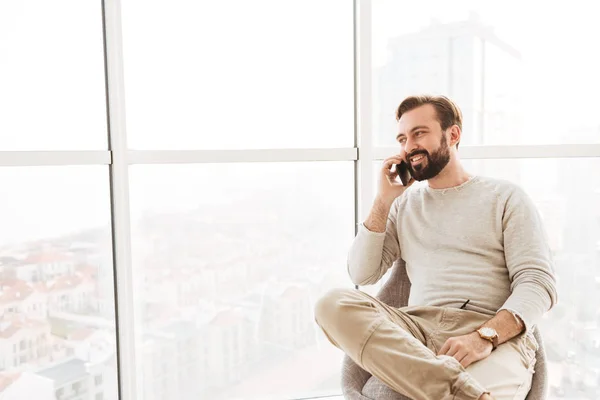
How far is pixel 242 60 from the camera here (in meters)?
2.44

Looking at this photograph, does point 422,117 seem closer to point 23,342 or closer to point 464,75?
point 464,75

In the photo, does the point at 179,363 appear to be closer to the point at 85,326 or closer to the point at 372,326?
the point at 85,326

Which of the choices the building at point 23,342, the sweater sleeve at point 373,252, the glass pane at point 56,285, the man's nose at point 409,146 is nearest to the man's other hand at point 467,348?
the sweater sleeve at point 373,252

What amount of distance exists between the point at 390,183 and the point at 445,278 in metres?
0.41

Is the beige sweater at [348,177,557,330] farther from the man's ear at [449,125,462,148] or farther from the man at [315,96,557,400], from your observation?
the man's ear at [449,125,462,148]

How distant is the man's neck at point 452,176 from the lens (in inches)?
80.5

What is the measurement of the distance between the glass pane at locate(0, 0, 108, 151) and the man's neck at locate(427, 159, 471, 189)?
1.39 metres

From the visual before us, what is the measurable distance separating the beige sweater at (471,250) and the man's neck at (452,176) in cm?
3

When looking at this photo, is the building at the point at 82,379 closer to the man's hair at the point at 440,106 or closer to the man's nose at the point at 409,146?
the man's nose at the point at 409,146

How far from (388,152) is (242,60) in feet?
2.55

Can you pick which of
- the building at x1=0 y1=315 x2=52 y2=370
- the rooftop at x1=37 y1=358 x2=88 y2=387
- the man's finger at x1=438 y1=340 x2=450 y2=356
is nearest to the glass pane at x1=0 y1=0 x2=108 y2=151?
the building at x1=0 y1=315 x2=52 y2=370

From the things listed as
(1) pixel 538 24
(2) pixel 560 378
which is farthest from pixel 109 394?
(1) pixel 538 24

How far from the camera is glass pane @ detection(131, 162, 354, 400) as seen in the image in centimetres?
245

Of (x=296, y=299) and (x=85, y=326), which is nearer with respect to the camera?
(x=85, y=326)
